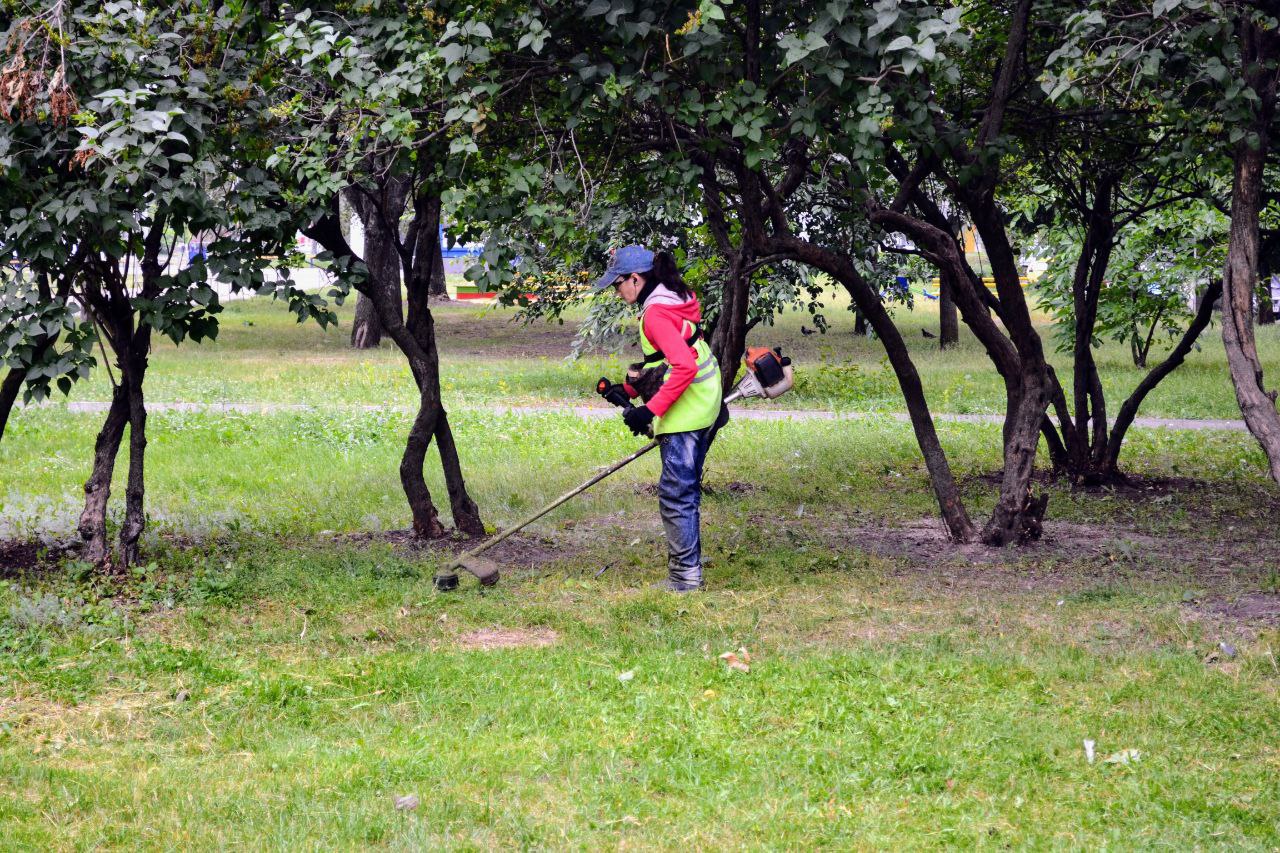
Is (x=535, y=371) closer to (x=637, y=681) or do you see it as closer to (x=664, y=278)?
(x=664, y=278)

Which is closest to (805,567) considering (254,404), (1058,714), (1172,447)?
(1058,714)

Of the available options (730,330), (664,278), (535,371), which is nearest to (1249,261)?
(664,278)

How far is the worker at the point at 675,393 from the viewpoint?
6.57m

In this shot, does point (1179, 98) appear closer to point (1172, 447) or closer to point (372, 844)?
point (372, 844)

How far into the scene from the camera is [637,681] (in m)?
5.44

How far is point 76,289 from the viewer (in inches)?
279

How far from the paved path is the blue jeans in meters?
7.24

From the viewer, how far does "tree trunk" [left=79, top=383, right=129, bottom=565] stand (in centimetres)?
714

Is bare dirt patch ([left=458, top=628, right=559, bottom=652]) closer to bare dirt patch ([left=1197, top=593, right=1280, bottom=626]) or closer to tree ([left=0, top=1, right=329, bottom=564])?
tree ([left=0, top=1, right=329, bottom=564])

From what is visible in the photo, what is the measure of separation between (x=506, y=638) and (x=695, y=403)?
1.51m

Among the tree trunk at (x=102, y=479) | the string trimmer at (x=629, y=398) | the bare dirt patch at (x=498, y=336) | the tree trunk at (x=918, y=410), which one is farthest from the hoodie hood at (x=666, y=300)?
the bare dirt patch at (x=498, y=336)

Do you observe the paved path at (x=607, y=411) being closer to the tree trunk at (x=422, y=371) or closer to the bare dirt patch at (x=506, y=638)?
the tree trunk at (x=422, y=371)

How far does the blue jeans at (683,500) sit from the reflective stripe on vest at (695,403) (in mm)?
55

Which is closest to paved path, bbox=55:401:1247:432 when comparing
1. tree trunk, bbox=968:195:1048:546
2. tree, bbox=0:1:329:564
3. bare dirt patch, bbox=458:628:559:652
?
tree trunk, bbox=968:195:1048:546
